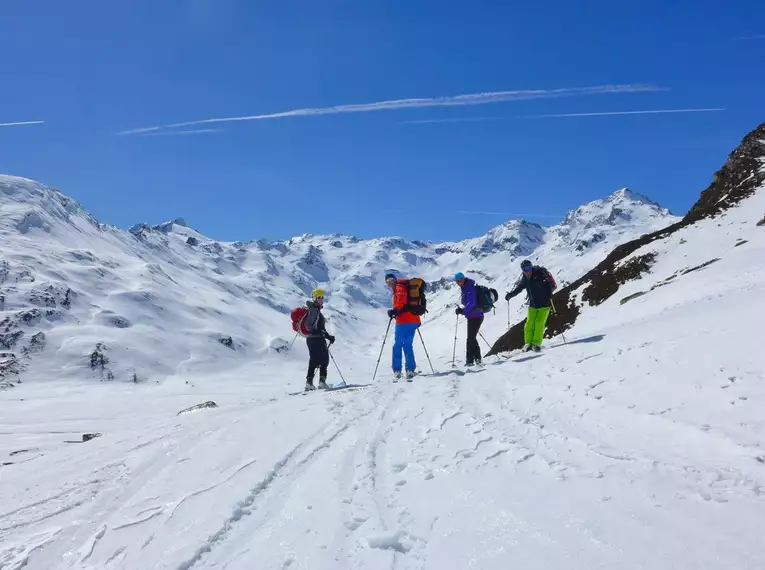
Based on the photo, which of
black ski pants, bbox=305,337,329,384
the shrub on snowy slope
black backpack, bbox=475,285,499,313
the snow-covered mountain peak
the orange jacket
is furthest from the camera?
the snow-covered mountain peak

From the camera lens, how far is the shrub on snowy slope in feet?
117

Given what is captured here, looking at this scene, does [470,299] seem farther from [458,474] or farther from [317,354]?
[458,474]

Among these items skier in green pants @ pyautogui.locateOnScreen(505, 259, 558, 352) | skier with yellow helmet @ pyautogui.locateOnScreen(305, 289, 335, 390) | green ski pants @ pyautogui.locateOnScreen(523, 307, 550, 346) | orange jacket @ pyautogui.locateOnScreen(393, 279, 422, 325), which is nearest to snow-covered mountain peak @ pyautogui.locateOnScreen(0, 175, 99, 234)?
skier with yellow helmet @ pyautogui.locateOnScreen(305, 289, 335, 390)

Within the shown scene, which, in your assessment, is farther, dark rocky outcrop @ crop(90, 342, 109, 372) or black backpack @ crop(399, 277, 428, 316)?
dark rocky outcrop @ crop(90, 342, 109, 372)

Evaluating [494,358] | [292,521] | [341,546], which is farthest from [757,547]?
[494,358]

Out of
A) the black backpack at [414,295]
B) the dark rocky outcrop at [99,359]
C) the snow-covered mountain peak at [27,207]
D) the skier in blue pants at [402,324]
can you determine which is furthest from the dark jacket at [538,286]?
the snow-covered mountain peak at [27,207]

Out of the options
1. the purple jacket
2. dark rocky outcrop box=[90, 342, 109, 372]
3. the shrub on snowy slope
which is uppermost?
the shrub on snowy slope

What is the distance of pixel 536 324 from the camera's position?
1518 cm

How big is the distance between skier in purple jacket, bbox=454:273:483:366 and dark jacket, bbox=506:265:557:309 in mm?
1354

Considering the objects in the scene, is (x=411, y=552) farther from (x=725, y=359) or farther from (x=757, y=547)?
(x=725, y=359)

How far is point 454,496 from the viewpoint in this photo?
202 inches

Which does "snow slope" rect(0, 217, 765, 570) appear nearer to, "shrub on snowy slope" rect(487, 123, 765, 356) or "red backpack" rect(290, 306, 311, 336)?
"red backpack" rect(290, 306, 311, 336)

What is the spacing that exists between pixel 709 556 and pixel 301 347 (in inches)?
6581

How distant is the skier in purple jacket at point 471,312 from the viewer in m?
14.5
